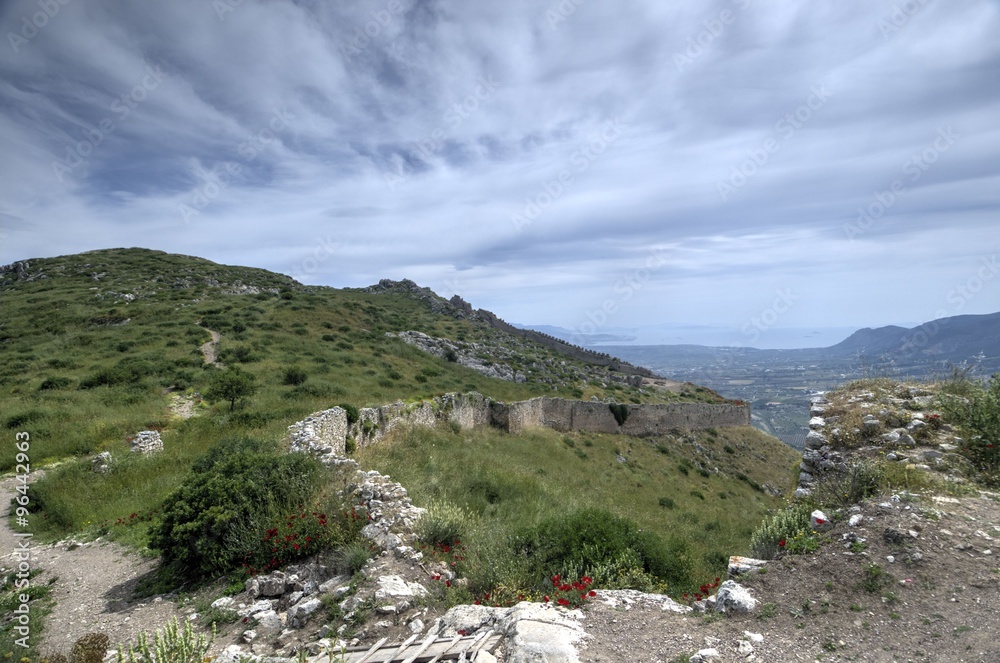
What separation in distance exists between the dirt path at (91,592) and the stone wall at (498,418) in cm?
348

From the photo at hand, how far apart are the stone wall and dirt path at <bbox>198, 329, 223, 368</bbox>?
38.7ft

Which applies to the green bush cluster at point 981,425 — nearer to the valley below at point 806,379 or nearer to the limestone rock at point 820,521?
the valley below at point 806,379

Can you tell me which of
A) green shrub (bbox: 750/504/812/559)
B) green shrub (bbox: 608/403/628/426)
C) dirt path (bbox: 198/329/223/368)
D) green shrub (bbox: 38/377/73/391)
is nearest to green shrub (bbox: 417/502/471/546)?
green shrub (bbox: 750/504/812/559)

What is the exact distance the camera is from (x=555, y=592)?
5562 millimetres

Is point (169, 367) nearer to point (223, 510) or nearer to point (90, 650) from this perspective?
point (223, 510)

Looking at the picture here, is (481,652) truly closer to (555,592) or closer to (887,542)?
(555,592)

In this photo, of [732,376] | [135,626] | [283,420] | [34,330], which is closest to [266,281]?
[34,330]

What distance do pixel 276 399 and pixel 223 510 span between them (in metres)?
12.2

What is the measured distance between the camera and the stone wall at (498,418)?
13398 mm

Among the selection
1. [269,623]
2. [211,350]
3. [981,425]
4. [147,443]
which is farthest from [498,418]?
[269,623]

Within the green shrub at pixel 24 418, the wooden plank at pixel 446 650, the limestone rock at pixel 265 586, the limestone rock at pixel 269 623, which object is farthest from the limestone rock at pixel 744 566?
the green shrub at pixel 24 418

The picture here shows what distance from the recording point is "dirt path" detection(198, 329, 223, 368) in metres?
24.4

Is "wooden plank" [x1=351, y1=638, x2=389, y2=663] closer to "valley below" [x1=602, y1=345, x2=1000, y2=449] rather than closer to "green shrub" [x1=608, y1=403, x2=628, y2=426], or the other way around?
"valley below" [x1=602, y1=345, x2=1000, y2=449]

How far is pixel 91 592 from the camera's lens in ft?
22.9
